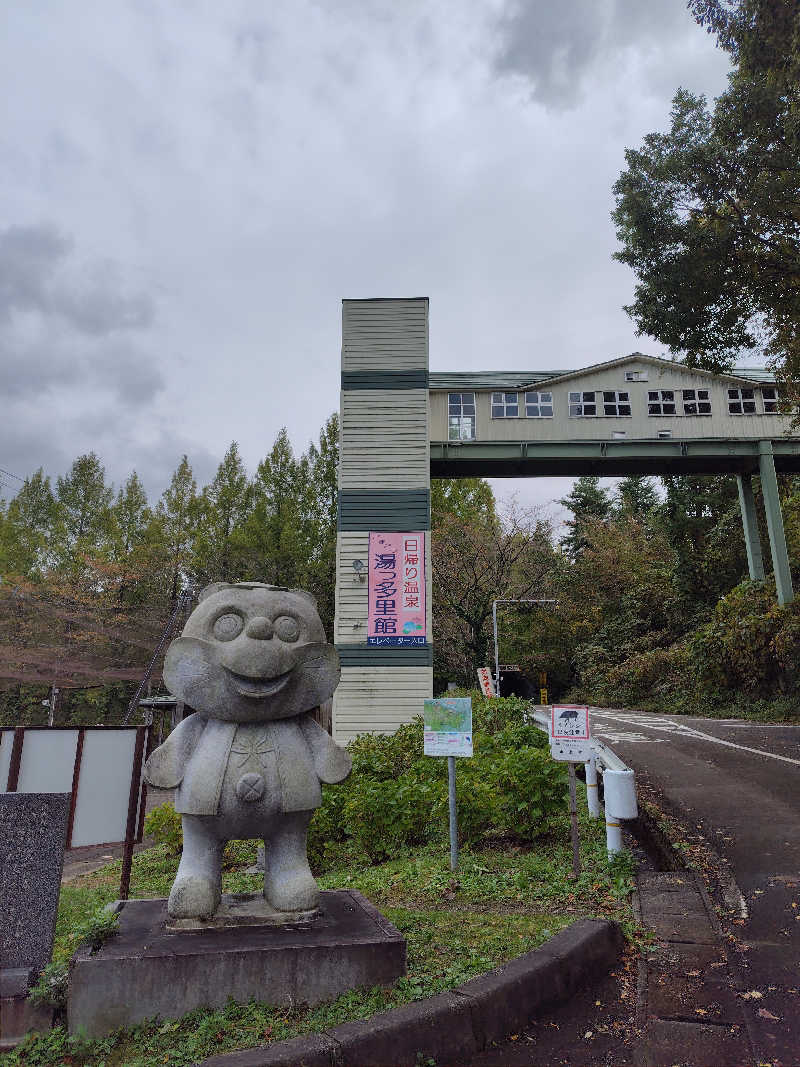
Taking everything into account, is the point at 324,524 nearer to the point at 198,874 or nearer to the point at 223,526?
the point at 223,526

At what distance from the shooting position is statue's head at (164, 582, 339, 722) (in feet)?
13.4

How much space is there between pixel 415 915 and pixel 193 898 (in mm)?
1752

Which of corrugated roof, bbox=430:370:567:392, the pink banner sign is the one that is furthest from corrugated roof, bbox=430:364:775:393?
the pink banner sign

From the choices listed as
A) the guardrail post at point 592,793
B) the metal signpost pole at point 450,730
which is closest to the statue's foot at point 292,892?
the metal signpost pole at point 450,730

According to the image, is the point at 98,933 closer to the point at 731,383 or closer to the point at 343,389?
the point at 343,389

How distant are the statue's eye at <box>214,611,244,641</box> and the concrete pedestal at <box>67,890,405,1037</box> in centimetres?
167

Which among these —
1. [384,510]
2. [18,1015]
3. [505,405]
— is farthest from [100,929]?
[505,405]

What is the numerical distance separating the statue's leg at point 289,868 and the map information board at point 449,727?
2320 millimetres

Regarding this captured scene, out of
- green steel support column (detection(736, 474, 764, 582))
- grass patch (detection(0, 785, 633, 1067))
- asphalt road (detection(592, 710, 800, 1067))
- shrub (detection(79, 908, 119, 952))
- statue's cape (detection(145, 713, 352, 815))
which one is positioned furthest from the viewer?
green steel support column (detection(736, 474, 764, 582))

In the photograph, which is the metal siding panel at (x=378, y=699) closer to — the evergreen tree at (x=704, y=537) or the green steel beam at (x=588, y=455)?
the green steel beam at (x=588, y=455)

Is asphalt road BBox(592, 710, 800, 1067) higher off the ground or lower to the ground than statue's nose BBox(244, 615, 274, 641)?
lower

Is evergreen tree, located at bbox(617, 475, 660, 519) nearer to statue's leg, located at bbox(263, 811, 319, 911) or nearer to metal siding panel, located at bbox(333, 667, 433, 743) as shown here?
metal siding panel, located at bbox(333, 667, 433, 743)

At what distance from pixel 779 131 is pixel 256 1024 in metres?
12.2

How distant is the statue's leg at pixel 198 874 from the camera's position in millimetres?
3904
